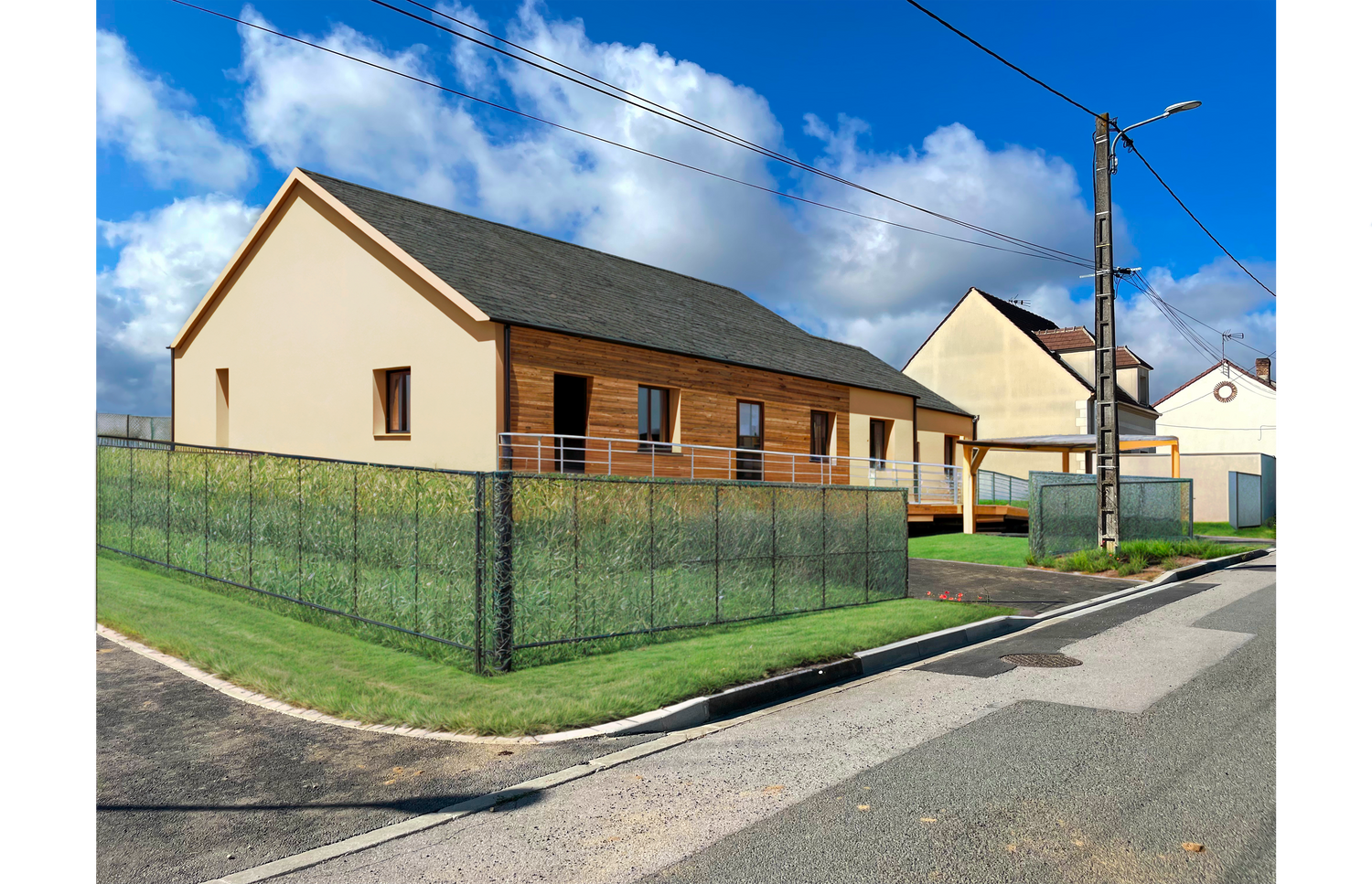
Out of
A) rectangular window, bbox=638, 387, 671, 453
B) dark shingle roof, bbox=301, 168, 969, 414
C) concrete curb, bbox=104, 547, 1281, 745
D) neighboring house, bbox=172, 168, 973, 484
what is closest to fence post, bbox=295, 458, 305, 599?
concrete curb, bbox=104, 547, 1281, 745

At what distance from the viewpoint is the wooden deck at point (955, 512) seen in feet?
92.6

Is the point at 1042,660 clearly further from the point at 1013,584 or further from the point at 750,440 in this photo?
the point at 750,440

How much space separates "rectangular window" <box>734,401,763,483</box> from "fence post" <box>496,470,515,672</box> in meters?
16.0

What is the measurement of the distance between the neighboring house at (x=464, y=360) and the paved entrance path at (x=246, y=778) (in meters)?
11.8

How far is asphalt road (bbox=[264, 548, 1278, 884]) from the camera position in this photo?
4.17 meters

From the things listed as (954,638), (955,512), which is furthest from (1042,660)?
(955,512)

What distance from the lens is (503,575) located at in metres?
8.30

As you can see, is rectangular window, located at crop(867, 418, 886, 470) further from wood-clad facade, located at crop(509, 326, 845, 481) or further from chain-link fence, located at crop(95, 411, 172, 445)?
chain-link fence, located at crop(95, 411, 172, 445)

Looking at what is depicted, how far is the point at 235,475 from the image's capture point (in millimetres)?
12688

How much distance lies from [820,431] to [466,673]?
21432 mm

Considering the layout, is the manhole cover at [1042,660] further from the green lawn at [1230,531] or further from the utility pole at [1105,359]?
the green lawn at [1230,531]

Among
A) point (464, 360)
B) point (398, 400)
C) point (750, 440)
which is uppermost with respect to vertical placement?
point (464, 360)
